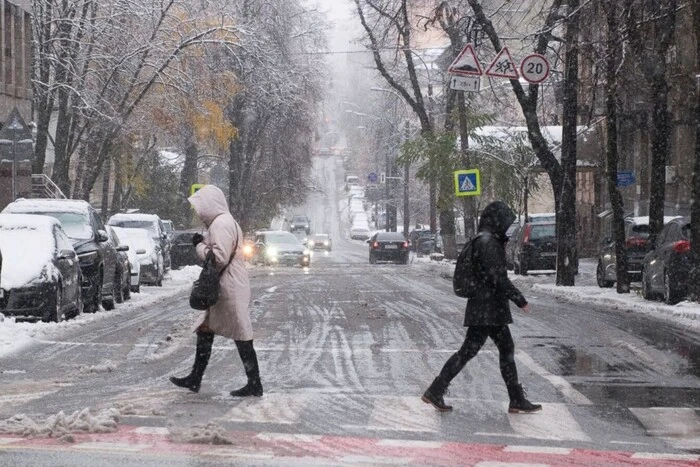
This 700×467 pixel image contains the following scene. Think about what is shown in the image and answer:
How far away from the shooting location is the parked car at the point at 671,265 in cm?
2336

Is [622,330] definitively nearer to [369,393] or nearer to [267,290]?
[369,393]

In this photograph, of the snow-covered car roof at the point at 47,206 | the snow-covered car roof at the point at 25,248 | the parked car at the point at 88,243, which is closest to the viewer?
the snow-covered car roof at the point at 25,248

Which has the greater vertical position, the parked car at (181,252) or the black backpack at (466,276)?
the black backpack at (466,276)

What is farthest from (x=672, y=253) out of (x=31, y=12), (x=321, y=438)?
(x=31, y=12)

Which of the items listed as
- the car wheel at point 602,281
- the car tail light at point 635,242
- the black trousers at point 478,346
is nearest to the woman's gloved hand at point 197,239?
the black trousers at point 478,346

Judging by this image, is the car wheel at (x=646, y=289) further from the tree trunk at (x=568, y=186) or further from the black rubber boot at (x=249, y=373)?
the black rubber boot at (x=249, y=373)

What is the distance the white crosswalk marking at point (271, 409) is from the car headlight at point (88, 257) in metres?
11.7

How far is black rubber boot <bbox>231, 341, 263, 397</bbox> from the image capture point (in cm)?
1104

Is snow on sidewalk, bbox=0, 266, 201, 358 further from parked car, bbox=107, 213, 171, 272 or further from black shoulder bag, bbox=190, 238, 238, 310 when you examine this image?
parked car, bbox=107, 213, 171, 272

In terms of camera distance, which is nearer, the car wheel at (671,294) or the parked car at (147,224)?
the car wheel at (671,294)

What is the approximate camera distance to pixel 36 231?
19.8m

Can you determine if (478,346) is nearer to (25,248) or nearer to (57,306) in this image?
(57,306)

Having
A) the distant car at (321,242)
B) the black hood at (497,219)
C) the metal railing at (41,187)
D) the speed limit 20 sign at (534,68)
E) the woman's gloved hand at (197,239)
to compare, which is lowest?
the distant car at (321,242)

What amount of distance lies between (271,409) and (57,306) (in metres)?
8.83
